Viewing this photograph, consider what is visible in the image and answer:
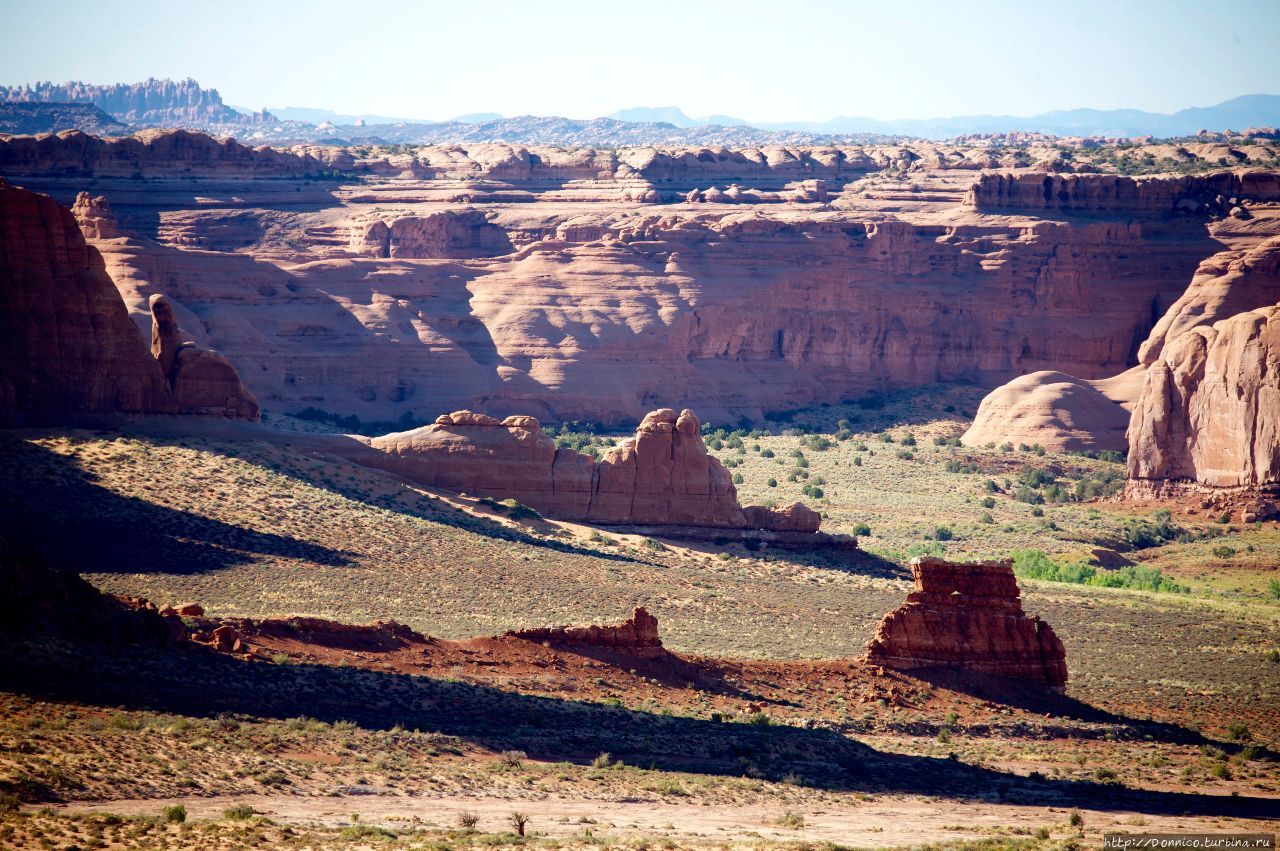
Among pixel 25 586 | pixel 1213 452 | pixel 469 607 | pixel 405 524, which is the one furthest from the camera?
pixel 1213 452

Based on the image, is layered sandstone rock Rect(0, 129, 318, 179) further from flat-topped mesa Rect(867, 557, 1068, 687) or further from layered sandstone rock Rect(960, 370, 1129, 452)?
flat-topped mesa Rect(867, 557, 1068, 687)

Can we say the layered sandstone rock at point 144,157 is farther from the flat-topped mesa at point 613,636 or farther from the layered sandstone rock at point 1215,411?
the flat-topped mesa at point 613,636

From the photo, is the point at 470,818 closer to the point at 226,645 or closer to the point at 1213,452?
the point at 226,645

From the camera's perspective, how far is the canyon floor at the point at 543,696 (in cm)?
2573

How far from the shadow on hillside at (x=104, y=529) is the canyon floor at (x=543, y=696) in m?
0.12

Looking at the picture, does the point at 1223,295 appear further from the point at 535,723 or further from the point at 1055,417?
the point at 535,723

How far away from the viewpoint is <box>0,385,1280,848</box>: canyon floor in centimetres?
2573

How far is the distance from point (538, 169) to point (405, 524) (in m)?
79.3

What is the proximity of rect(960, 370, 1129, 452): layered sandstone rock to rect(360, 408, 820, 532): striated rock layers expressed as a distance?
31021 millimetres

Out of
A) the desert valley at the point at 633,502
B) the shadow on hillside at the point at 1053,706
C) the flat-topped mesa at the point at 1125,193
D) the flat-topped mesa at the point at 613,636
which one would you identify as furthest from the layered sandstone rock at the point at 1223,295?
the flat-topped mesa at the point at 613,636

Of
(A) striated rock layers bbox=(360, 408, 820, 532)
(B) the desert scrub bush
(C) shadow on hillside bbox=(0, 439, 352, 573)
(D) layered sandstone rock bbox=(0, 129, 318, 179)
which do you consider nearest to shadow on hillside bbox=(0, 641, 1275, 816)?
(C) shadow on hillside bbox=(0, 439, 352, 573)

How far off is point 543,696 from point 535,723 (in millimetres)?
1597

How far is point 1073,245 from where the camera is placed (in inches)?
3935

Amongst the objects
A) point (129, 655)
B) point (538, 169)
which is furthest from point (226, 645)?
point (538, 169)
